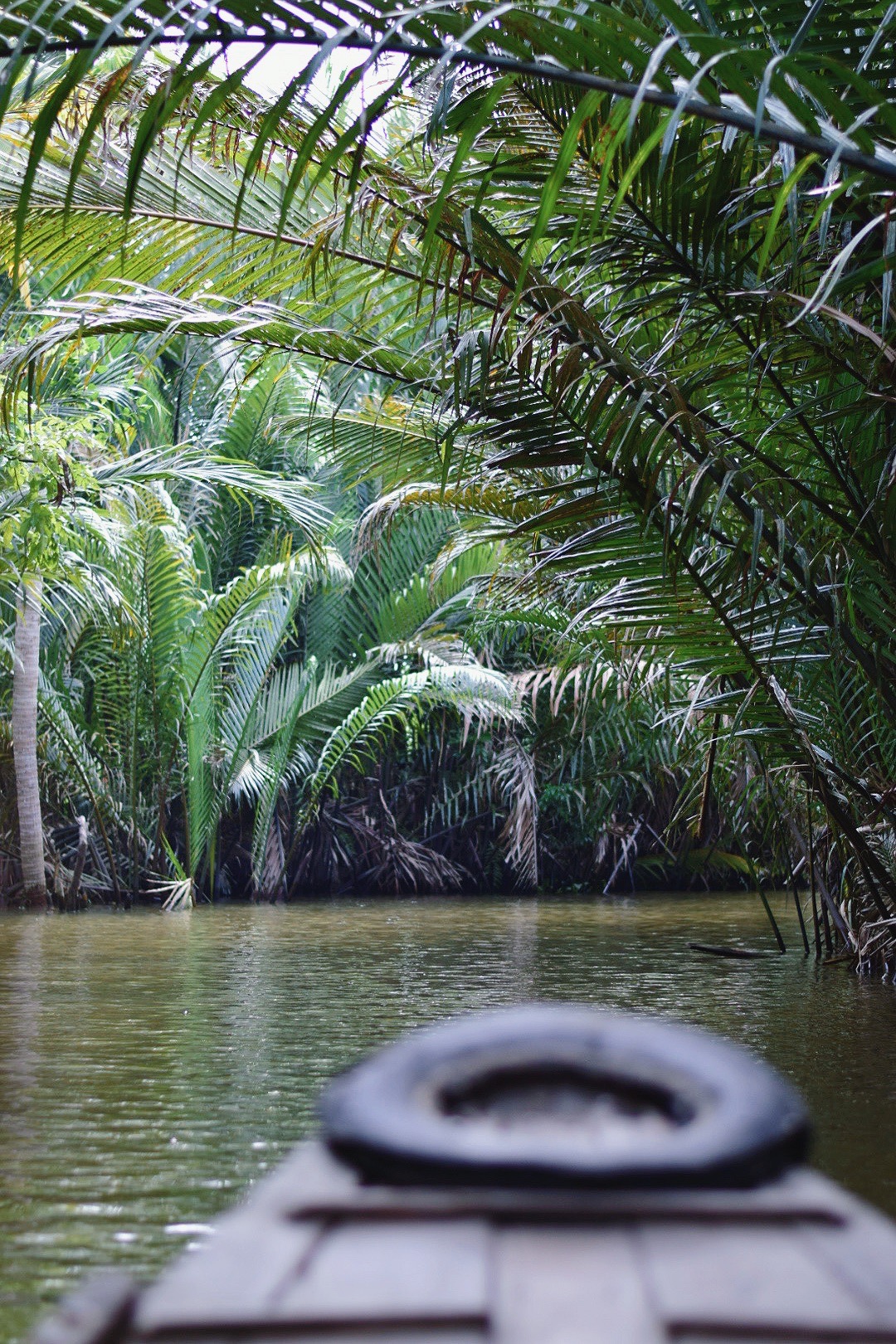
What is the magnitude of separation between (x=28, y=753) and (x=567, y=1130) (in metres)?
9.32

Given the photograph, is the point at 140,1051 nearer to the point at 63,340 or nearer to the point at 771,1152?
the point at 63,340

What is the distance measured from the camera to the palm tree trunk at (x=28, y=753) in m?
9.59

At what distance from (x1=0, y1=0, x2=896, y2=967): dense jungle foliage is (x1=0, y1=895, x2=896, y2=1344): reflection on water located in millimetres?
854

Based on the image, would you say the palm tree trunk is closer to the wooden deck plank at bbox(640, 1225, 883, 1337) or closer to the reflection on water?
the reflection on water

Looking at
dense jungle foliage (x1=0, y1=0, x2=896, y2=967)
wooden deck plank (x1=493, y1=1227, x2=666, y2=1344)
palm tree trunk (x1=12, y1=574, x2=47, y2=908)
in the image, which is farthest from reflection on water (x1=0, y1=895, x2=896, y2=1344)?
palm tree trunk (x1=12, y1=574, x2=47, y2=908)

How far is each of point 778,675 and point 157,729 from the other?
667 centimetres

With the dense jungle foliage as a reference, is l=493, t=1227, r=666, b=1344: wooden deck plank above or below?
below

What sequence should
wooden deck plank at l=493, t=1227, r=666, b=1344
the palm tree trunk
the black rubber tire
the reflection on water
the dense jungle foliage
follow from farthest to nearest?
the palm tree trunk, the dense jungle foliage, the reflection on water, the black rubber tire, wooden deck plank at l=493, t=1227, r=666, b=1344

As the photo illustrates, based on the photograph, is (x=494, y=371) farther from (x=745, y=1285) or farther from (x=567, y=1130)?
(x=745, y=1285)

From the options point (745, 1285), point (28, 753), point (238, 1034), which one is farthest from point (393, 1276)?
point (28, 753)

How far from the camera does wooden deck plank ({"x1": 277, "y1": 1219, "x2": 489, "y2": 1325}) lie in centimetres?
74

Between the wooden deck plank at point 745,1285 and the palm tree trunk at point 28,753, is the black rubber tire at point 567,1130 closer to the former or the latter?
the wooden deck plank at point 745,1285

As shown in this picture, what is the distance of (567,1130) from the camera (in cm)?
97

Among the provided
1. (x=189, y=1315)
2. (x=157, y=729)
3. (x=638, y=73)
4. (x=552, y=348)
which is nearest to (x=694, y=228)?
(x=552, y=348)
